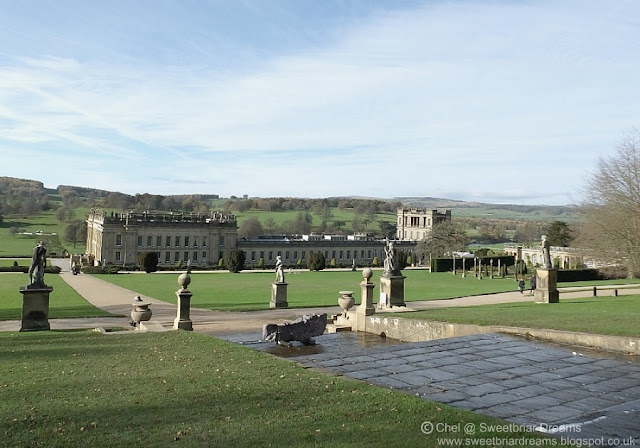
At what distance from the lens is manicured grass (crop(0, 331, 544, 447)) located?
6.23 meters

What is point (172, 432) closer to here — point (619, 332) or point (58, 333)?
point (58, 333)

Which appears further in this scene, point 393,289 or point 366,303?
point 393,289

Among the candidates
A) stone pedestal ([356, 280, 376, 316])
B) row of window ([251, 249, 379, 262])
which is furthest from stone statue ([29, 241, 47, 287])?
row of window ([251, 249, 379, 262])

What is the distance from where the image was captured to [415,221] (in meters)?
133

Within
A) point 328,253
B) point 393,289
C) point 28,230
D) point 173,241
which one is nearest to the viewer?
point 393,289

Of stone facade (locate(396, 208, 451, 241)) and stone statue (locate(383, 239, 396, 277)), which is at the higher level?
stone facade (locate(396, 208, 451, 241))

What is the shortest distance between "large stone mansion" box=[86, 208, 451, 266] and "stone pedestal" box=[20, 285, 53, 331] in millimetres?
64906

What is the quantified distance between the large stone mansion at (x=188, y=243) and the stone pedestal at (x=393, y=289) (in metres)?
59.2

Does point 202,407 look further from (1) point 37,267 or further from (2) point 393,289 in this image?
(2) point 393,289

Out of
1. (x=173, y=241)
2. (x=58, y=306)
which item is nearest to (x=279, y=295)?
(x=58, y=306)

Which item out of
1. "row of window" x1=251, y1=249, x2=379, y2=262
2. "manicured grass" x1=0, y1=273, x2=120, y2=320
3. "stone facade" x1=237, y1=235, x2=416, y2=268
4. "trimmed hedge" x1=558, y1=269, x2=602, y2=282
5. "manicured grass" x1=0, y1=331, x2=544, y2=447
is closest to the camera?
"manicured grass" x1=0, y1=331, x2=544, y2=447

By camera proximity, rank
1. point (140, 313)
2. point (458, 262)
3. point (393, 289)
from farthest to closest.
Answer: point (458, 262), point (393, 289), point (140, 313)

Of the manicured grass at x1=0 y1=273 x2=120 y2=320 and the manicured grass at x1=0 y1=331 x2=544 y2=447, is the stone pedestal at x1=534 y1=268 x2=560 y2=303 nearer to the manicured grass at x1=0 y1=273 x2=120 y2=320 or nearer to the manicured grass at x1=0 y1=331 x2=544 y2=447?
the manicured grass at x1=0 y1=331 x2=544 y2=447

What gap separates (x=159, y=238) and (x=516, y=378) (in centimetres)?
7995
